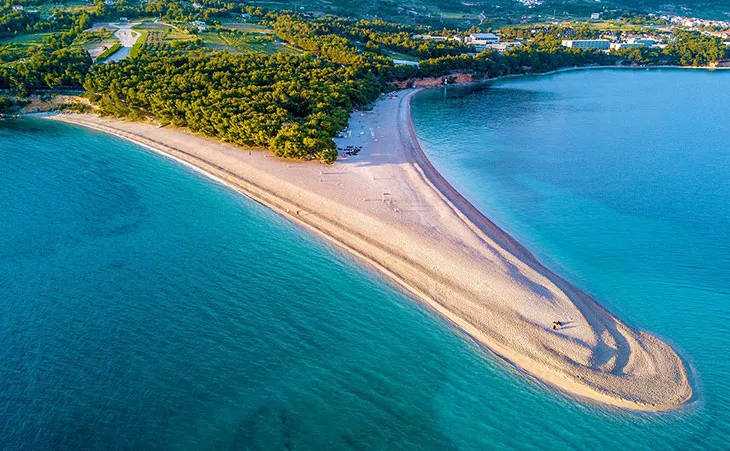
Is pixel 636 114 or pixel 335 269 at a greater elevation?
pixel 636 114

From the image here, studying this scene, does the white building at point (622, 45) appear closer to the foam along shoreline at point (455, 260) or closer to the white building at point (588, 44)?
the white building at point (588, 44)

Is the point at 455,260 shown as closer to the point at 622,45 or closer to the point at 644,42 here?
the point at 622,45

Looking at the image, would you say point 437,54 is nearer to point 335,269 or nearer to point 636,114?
point 636,114

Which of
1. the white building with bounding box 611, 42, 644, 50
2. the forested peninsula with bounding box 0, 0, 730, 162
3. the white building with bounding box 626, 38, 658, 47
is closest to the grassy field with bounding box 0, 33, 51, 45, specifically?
the forested peninsula with bounding box 0, 0, 730, 162

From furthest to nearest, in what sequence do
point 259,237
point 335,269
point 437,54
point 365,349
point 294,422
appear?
point 437,54
point 259,237
point 335,269
point 365,349
point 294,422

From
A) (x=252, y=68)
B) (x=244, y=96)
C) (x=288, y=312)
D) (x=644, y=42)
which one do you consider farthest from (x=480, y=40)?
(x=288, y=312)

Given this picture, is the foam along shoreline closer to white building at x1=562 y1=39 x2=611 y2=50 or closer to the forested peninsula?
the forested peninsula

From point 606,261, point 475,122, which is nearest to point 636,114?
point 475,122
